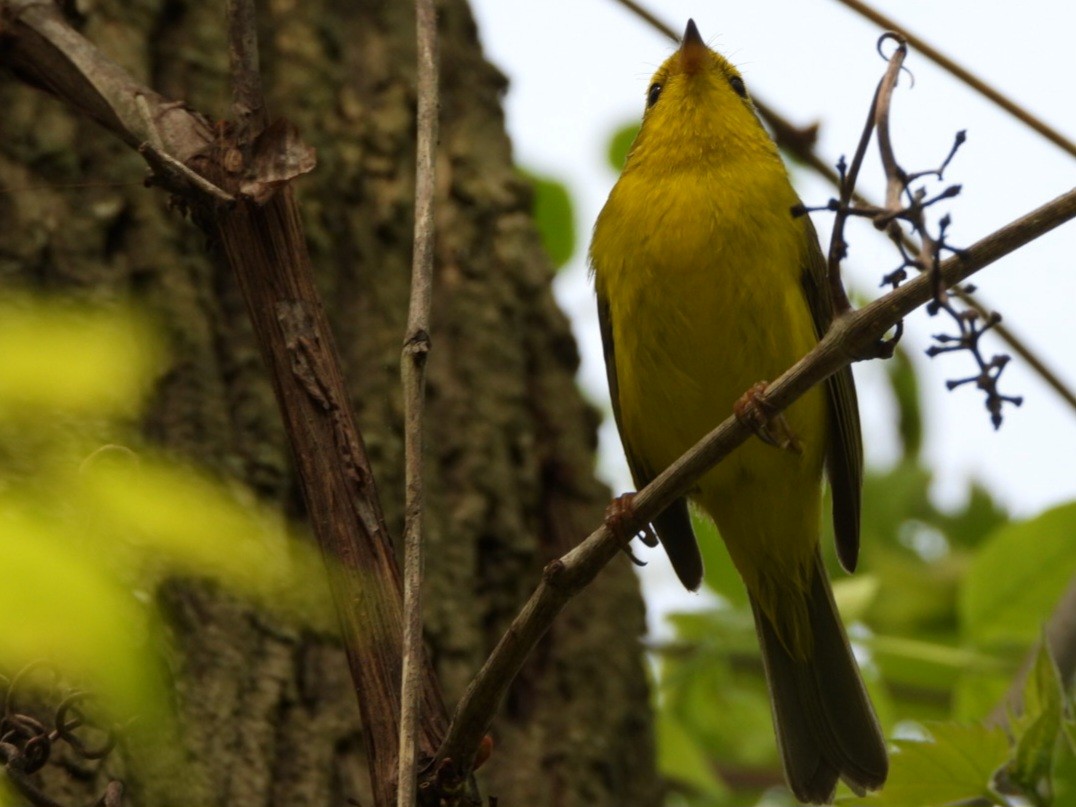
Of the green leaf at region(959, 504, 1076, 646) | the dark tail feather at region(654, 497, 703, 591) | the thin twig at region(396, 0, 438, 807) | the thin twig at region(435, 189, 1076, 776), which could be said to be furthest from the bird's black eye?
the thin twig at region(435, 189, 1076, 776)

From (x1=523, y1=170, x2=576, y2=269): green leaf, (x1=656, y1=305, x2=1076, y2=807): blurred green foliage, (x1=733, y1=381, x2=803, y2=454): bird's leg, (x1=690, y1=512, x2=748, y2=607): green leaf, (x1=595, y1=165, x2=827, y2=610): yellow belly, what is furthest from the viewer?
(x1=523, y1=170, x2=576, y2=269): green leaf

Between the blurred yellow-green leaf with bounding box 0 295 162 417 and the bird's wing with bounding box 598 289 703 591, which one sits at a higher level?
the bird's wing with bounding box 598 289 703 591

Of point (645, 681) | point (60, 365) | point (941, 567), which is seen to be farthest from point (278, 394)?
point (941, 567)

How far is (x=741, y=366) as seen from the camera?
12.1 ft

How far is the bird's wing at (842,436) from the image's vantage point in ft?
12.7

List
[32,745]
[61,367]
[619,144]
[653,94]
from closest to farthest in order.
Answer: [61,367], [32,745], [653,94], [619,144]

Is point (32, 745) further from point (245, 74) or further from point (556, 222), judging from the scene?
point (556, 222)

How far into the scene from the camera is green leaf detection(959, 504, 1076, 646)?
3730 millimetres

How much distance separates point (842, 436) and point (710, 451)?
1.89 m

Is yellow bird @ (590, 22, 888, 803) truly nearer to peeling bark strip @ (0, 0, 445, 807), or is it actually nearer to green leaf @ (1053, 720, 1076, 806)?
green leaf @ (1053, 720, 1076, 806)

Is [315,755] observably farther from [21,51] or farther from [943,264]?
[943,264]

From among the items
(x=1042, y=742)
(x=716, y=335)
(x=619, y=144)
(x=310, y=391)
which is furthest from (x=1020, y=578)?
(x=310, y=391)

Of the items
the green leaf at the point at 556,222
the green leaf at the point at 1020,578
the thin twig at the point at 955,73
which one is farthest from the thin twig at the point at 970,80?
the green leaf at the point at 556,222

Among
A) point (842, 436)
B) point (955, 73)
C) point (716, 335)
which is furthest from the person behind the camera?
point (842, 436)
